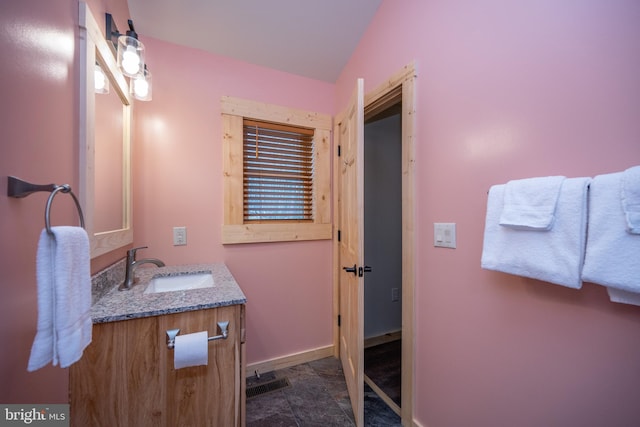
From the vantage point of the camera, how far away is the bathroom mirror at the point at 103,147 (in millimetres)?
985

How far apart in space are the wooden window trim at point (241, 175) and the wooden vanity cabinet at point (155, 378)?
957 millimetres

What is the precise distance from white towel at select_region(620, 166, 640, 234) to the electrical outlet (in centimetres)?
216

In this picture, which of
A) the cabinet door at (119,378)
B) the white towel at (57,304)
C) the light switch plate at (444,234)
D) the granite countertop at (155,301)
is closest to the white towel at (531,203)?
the light switch plate at (444,234)

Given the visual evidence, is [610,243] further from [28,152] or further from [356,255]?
[28,152]

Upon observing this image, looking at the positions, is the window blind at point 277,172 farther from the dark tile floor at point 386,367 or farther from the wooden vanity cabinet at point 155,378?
the dark tile floor at point 386,367

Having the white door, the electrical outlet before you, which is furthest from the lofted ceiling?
the electrical outlet

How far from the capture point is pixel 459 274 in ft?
4.02

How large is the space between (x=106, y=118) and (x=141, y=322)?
1.02 meters

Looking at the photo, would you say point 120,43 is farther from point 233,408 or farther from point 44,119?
point 233,408

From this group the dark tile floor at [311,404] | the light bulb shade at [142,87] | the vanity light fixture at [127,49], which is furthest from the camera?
the dark tile floor at [311,404]

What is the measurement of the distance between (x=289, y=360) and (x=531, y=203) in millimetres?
2096

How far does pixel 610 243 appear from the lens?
669 mm

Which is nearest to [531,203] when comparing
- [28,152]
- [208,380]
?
[208,380]

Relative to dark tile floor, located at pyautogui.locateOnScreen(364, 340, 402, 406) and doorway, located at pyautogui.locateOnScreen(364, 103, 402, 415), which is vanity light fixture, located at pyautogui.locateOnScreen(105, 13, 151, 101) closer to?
doorway, located at pyautogui.locateOnScreen(364, 103, 402, 415)
